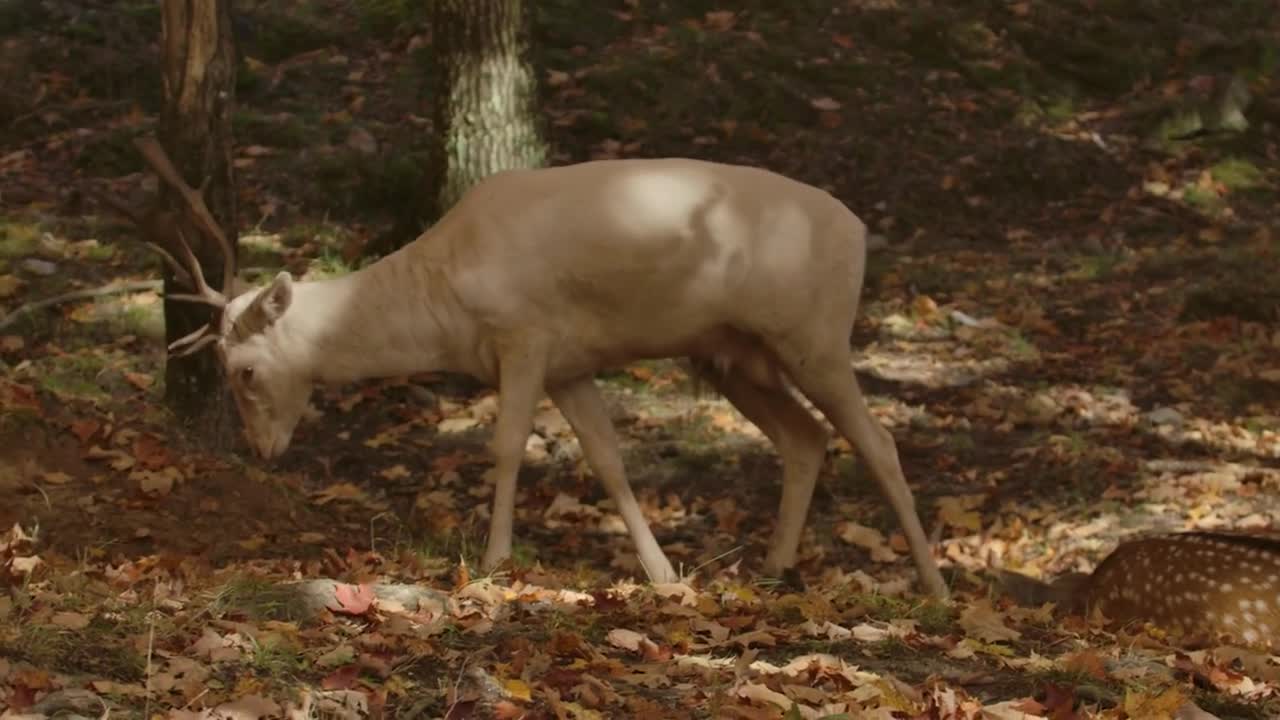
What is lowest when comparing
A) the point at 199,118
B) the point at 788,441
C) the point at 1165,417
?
the point at 1165,417

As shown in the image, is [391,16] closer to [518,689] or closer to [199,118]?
[199,118]

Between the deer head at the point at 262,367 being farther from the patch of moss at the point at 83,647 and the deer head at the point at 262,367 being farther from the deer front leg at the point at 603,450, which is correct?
the patch of moss at the point at 83,647

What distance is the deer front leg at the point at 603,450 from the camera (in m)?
7.19

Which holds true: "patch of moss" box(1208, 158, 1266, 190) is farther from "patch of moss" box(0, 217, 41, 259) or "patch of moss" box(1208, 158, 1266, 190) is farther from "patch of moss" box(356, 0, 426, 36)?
"patch of moss" box(0, 217, 41, 259)

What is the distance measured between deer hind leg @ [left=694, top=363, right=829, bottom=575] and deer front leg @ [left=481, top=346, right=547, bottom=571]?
1051 mm

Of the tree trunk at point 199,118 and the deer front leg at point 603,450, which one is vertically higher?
the tree trunk at point 199,118

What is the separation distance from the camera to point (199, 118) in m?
7.86

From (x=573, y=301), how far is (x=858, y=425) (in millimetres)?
1437

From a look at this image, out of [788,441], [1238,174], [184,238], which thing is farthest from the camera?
[1238,174]

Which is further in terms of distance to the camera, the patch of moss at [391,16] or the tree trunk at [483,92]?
the patch of moss at [391,16]

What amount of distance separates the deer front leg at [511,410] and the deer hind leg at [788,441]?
105 centimetres

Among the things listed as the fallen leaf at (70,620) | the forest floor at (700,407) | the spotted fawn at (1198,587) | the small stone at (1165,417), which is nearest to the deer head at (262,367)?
the forest floor at (700,407)

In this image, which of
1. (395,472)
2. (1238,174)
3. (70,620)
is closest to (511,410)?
(395,472)

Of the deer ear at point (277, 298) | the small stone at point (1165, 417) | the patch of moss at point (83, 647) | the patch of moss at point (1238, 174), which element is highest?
the patch of moss at point (83, 647)
